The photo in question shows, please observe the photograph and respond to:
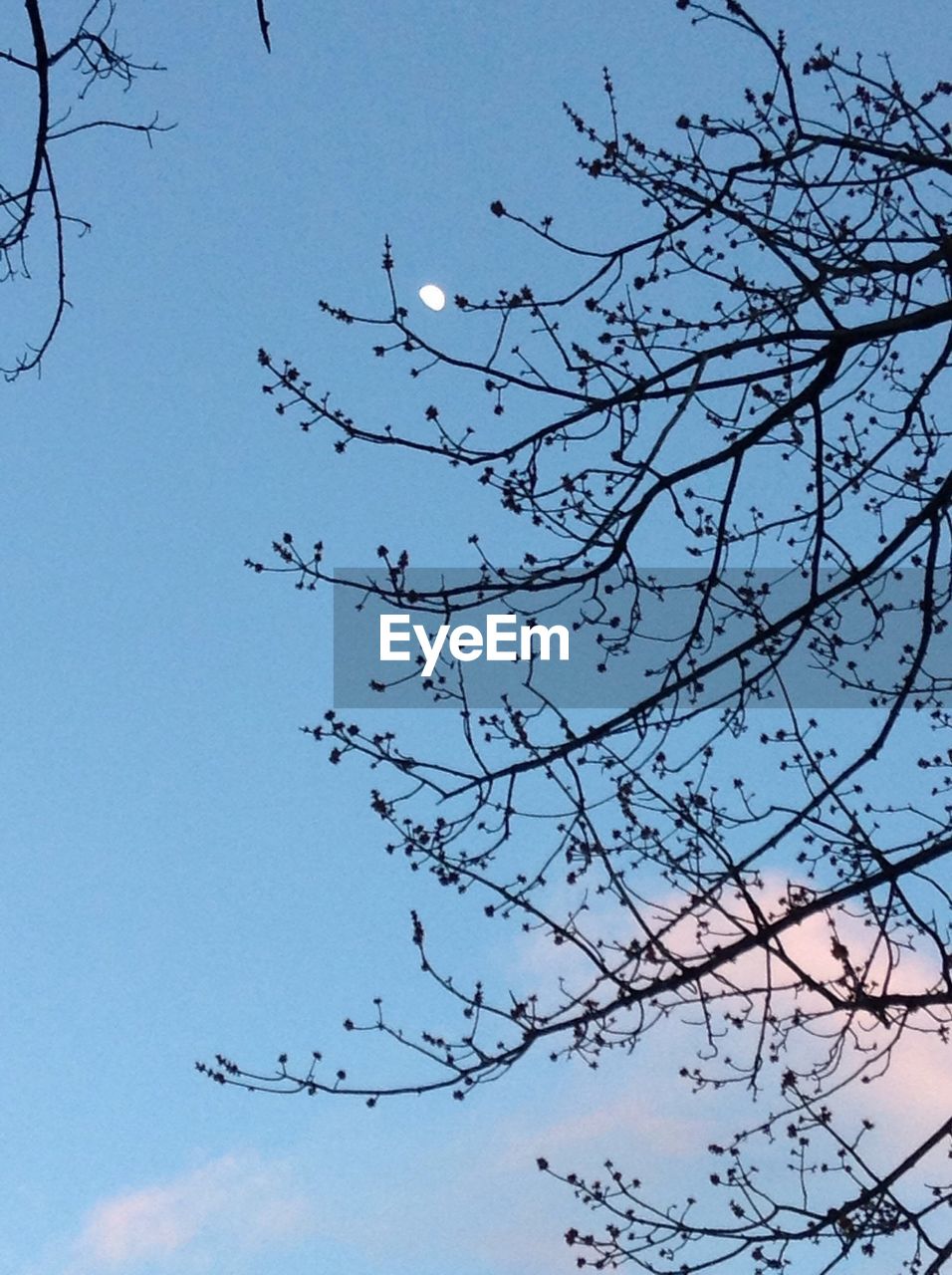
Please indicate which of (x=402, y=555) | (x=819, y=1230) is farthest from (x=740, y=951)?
(x=402, y=555)

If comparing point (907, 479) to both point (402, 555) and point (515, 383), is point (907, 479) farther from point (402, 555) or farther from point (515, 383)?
point (402, 555)

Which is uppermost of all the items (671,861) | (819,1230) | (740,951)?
(671,861)

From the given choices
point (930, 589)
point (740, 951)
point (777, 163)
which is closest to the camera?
point (740, 951)

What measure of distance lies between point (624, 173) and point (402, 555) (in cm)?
170

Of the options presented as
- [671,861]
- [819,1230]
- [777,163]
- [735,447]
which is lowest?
[819,1230]

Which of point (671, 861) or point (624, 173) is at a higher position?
point (624, 173)

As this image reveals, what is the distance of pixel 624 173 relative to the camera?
488 centimetres

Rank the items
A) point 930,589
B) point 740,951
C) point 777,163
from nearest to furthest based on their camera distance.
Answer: point 740,951 < point 930,589 < point 777,163

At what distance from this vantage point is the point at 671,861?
454 centimetres

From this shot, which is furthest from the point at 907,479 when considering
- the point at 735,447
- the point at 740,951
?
the point at 740,951

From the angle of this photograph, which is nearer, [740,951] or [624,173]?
[740,951]

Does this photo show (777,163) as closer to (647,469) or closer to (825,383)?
(825,383)

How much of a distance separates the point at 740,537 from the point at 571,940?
1.52 m

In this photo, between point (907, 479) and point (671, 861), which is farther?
point (907, 479)
